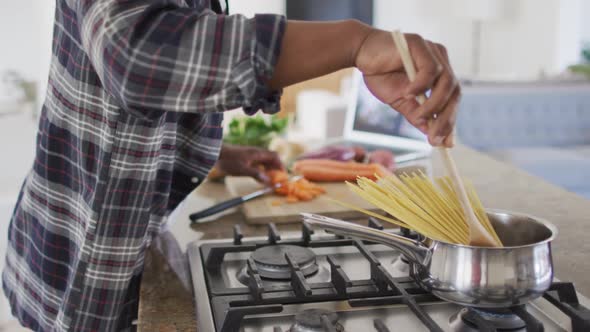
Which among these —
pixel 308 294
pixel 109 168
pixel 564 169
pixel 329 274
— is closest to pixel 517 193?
pixel 329 274

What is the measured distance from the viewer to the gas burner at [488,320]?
33.5 inches

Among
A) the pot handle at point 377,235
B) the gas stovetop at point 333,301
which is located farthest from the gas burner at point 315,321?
the pot handle at point 377,235

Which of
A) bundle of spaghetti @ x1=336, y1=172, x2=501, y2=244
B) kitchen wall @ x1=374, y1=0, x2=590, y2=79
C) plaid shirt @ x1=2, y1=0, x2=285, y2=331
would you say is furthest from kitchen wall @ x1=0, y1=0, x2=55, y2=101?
bundle of spaghetti @ x1=336, y1=172, x2=501, y2=244

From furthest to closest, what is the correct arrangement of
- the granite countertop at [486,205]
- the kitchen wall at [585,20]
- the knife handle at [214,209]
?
the kitchen wall at [585,20]
the knife handle at [214,209]
the granite countertop at [486,205]

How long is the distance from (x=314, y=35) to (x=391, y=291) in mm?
372

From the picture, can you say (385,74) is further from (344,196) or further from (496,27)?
(496,27)

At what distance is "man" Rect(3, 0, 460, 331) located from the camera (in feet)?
2.42

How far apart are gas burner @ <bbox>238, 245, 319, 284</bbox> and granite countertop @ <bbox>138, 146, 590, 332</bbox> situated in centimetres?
11

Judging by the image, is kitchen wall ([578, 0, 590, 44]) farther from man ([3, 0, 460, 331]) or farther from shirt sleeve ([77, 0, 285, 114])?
shirt sleeve ([77, 0, 285, 114])

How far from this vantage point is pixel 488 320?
0.85 meters

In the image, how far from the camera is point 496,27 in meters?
6.54

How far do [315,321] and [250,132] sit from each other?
1337 millimetres

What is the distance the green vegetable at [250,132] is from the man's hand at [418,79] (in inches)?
51.9

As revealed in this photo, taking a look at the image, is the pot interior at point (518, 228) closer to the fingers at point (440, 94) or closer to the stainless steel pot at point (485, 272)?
the stainless steel pot at point (485, 272)
